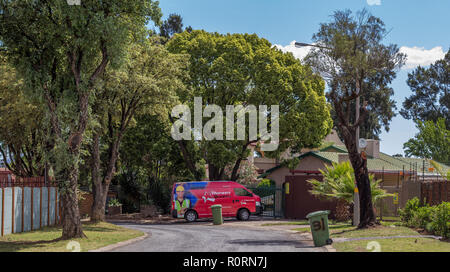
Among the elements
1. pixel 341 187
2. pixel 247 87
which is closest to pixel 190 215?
pixel 247 87

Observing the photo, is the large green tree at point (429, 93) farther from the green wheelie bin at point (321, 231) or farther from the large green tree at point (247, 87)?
the green wheelie bin at point (321, 231)

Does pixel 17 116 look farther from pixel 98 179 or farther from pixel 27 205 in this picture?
pixel 27 205

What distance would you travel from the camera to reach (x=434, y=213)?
56.6 ft

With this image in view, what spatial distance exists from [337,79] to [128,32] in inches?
337

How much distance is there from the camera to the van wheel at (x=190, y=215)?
30.5 meters

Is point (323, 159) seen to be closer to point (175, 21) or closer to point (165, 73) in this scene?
point (165, 73)

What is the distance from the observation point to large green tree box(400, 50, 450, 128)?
67312 millimetres

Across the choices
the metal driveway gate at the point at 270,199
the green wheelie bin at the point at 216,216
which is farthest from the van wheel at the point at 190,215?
the metal driveway gate at the point at 270,199

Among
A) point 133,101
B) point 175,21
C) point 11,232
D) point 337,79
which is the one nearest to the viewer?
point 11,232

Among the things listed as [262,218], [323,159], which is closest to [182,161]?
[262,218]

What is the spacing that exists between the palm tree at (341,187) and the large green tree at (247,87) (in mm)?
7680

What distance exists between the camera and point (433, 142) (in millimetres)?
58062

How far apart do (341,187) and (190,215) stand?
1058 cm

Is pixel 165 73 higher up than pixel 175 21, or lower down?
lower down
